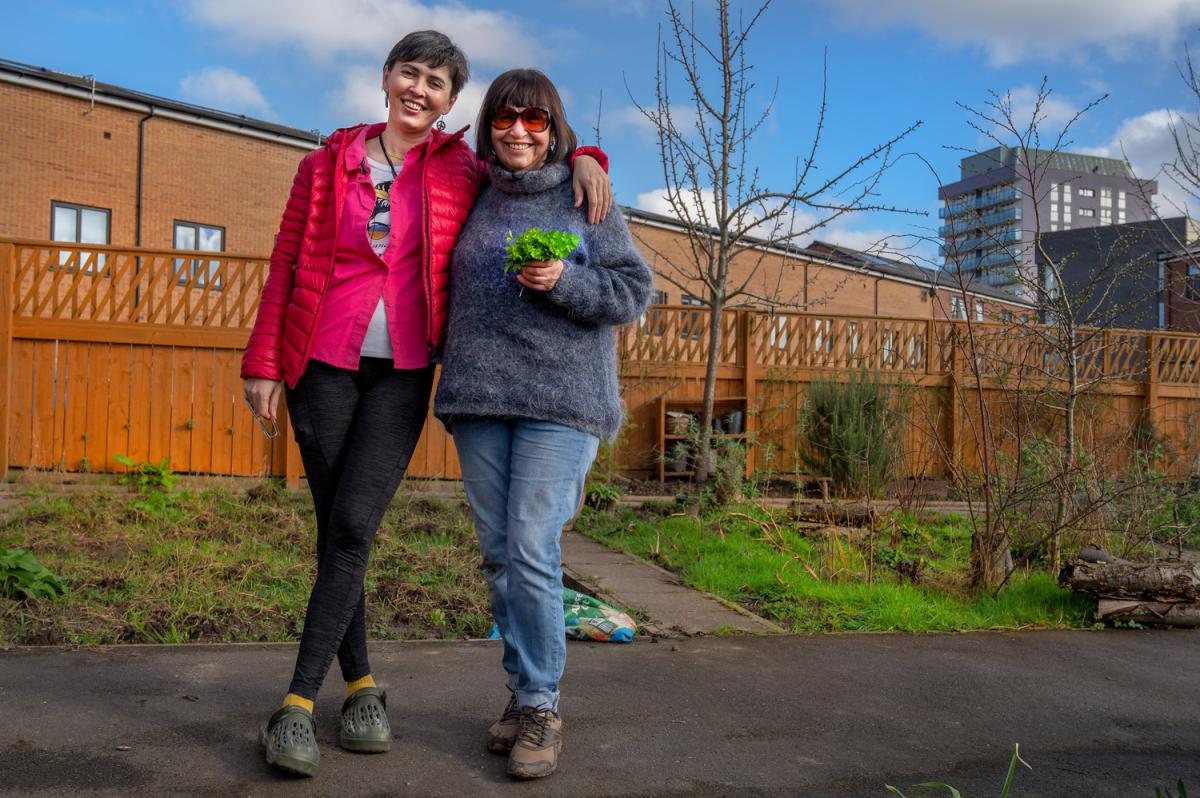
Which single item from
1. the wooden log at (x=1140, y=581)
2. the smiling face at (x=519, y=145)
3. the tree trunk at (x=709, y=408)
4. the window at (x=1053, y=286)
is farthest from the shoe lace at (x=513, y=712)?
the tree trunk at (x=709, y=408)

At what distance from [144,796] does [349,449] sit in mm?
1009

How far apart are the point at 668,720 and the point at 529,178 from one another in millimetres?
1786

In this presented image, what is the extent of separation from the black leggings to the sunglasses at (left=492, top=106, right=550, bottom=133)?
2.41 ft

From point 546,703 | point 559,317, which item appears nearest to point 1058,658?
point 546,703

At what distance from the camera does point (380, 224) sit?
2895 mm

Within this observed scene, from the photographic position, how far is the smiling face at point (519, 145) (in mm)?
2809

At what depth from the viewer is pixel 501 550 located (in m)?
2.88

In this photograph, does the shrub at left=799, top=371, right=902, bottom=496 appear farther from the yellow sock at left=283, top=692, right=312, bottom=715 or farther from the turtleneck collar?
the yellow sock at left=283, top=692, right=312, bottom=715

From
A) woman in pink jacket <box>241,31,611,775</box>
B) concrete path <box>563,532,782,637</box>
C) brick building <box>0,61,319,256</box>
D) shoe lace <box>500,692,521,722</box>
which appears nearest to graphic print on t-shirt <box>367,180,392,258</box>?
woman in pink jacket <box>241,31,611,775</box>

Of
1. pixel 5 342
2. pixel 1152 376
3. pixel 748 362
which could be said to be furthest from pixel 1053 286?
pixel 1152 376

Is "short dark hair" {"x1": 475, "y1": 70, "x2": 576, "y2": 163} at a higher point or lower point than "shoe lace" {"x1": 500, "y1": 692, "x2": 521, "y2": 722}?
higher

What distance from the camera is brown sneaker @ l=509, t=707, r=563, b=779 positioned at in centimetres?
271

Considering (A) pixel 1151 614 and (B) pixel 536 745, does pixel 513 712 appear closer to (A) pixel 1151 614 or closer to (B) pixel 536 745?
(B) pixel 536 745

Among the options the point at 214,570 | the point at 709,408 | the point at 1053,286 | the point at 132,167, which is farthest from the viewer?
the point at 132,167
